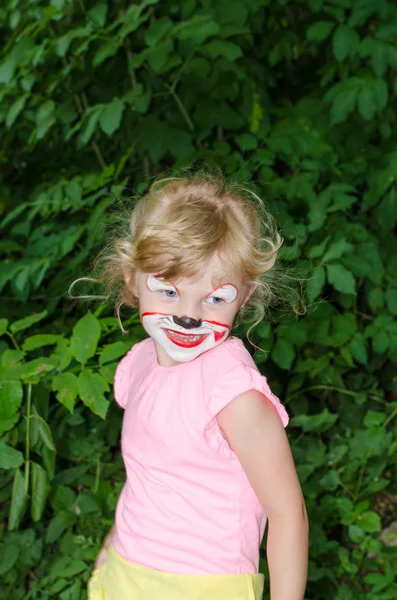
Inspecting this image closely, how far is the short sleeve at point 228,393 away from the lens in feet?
3.59

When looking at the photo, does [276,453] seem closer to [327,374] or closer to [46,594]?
[46,594]

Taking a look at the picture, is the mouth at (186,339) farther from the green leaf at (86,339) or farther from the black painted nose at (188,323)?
the green leaf at (86,339)

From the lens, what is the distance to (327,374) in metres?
→ 2.60

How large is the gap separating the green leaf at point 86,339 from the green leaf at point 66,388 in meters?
0.05

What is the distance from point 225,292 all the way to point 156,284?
0.10 m

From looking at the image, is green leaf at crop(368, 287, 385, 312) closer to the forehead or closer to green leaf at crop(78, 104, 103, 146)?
green leaf at crop(78, 104, 103, 146)

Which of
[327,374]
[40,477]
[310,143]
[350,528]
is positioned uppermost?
[310,143]

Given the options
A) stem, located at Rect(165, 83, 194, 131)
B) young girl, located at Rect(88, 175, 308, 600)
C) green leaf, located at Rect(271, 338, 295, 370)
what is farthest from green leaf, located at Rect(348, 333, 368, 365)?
young girl, located at Rect(88, 175, 308, 600)

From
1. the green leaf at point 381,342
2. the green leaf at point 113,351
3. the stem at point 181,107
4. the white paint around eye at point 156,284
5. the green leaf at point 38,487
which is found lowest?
the green leaf at point 381,342

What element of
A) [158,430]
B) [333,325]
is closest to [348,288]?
[333,325]

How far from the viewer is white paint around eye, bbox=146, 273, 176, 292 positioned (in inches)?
45.0

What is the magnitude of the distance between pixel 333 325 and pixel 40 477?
117 centimetres

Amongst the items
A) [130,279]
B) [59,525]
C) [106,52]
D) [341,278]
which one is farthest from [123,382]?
[106,52]

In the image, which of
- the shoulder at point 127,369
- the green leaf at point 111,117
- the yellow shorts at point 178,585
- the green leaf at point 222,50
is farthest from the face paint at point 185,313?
the green leaf at point 222,50
